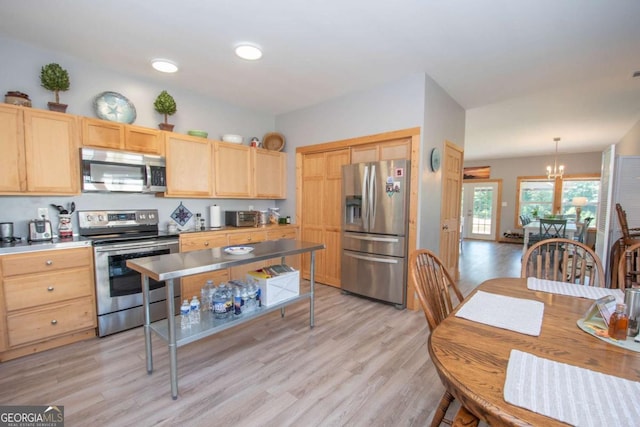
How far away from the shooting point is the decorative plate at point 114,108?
2.89 metres

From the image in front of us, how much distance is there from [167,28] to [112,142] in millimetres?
1285

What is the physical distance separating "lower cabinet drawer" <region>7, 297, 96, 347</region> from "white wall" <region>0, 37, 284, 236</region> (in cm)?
84

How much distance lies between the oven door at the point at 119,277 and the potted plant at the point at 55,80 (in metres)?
1.37

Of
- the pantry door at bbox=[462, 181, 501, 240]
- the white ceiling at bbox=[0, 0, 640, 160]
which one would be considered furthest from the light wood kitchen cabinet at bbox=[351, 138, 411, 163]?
the pantry door at bbox=[462, 181, 501, 240]

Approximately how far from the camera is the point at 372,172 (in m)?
3.35

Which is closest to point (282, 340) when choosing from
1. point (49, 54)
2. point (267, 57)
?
point (267, 57)

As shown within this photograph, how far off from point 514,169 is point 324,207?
7478mm

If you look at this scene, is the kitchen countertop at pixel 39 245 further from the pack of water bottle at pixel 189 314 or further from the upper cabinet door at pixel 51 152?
the pack of water bottle at pixel 189 314

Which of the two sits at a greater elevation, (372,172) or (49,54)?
(49,54)

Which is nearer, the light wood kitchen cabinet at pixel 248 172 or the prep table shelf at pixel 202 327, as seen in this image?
the prep table shelf at pixel 202 327

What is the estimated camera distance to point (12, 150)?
7.61ft

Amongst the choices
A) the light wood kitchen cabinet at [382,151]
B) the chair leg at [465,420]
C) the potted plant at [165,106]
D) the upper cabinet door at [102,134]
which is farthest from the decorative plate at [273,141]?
the chair leg at [465,420]

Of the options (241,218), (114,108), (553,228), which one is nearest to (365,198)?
(241,218)

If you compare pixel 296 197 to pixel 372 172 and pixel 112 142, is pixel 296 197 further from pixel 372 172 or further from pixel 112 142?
pixel 112 142
